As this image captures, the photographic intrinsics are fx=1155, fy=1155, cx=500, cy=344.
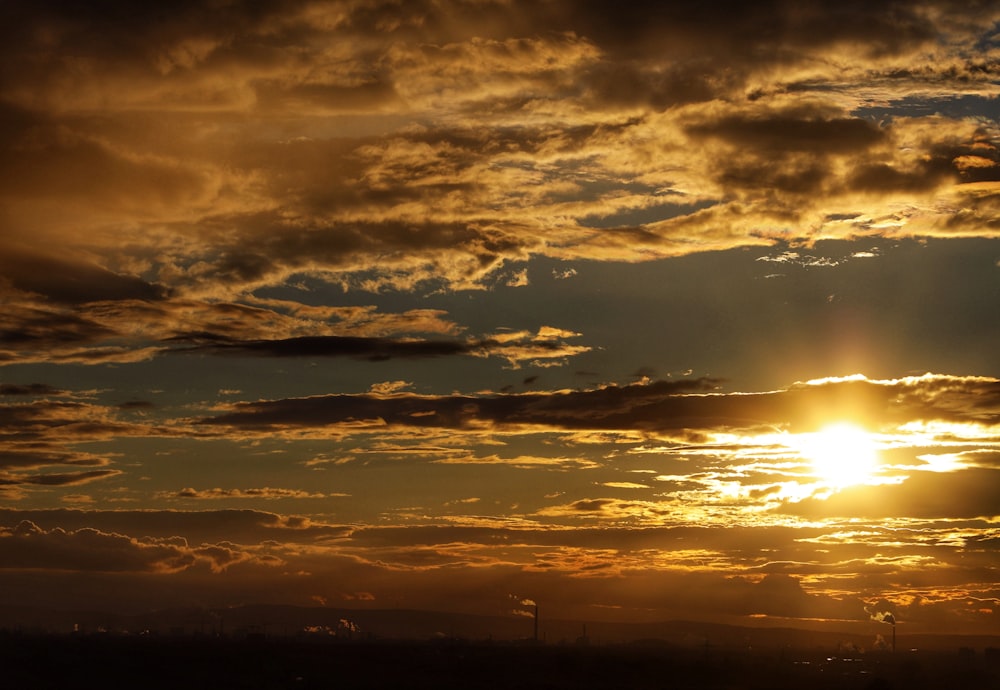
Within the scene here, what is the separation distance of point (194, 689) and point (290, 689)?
16621 millimetres

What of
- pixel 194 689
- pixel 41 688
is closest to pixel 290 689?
pixel 194 689

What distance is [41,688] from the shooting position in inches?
7672

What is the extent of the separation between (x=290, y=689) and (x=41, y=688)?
136 ft

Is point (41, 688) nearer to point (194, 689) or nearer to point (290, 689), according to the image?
point (194, 689)

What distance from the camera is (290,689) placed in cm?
19950

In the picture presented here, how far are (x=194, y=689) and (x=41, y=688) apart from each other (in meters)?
25.1
